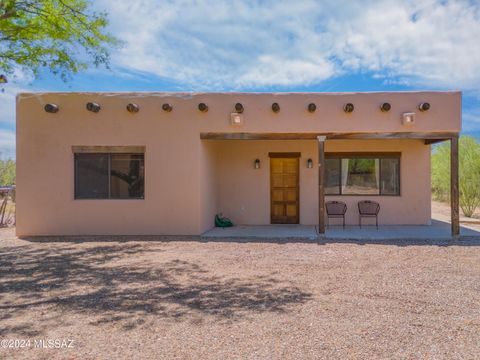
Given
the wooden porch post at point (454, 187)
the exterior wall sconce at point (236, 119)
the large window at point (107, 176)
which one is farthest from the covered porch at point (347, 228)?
the large window at point (107, 176)

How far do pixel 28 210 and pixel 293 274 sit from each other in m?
7.11

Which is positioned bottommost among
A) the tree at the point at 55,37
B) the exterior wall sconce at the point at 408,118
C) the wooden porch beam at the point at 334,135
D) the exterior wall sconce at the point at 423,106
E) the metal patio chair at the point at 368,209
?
the metal patio chair at the point at 368,209

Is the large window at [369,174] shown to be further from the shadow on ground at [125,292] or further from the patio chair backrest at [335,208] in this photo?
the shadow on ground at [125,292]

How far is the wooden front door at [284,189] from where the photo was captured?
37.9 ft

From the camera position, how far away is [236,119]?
9.37 metres

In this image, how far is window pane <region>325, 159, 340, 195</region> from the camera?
11.4 meters

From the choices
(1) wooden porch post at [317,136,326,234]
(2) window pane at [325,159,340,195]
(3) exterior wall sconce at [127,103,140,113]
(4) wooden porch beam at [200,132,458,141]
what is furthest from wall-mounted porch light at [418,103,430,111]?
(3) exterior wall sconce at [127,103,140,113]

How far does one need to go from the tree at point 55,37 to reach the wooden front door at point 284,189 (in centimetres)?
566

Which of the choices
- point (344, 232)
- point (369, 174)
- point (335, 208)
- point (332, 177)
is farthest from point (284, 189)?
point (369, 174)

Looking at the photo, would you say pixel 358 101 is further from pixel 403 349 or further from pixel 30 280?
pixel 30 280

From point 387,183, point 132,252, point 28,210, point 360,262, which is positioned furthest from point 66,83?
point 387,183

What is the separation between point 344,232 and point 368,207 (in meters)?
1.60

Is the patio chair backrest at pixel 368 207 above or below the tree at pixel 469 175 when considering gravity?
below

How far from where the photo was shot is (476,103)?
44.9 meters
